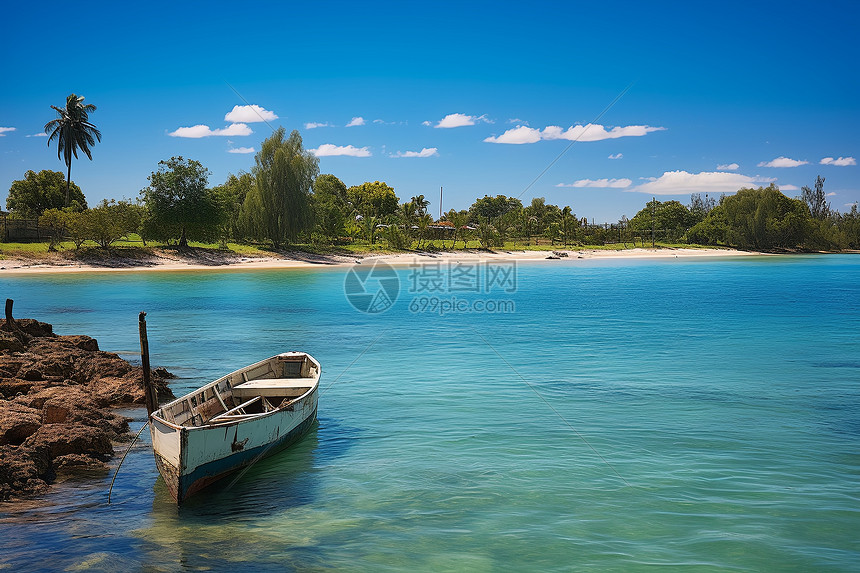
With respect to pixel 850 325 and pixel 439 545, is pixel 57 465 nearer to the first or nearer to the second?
pixel 439 545

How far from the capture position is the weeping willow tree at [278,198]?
260 ft

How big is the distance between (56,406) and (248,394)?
12.0ft

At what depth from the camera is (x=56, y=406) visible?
521 inches

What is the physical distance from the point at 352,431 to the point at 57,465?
19.6ft

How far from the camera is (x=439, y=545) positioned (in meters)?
9.70

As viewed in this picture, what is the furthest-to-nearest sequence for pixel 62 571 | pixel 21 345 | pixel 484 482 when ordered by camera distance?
pixel 21 345 → pixel 484 482 → pixel 62 571

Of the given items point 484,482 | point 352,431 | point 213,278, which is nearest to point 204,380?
point 352,431

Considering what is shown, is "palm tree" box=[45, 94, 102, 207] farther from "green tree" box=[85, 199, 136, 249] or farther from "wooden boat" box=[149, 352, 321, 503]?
"wooden boat" box=[149, 352, 321, 503]

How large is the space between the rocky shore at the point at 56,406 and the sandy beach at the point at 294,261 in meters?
45.6

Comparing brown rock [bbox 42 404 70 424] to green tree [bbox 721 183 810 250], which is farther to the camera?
green tree [bbox 721 183 810 250]

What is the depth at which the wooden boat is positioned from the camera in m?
10.5

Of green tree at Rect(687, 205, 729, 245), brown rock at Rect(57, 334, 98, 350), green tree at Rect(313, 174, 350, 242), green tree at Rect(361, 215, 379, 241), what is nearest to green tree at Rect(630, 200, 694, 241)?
green tree at Rect(687, 205, 729, 245)

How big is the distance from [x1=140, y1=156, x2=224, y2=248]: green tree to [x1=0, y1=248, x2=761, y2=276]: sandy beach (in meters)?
3.66

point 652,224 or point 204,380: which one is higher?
point 652,224
